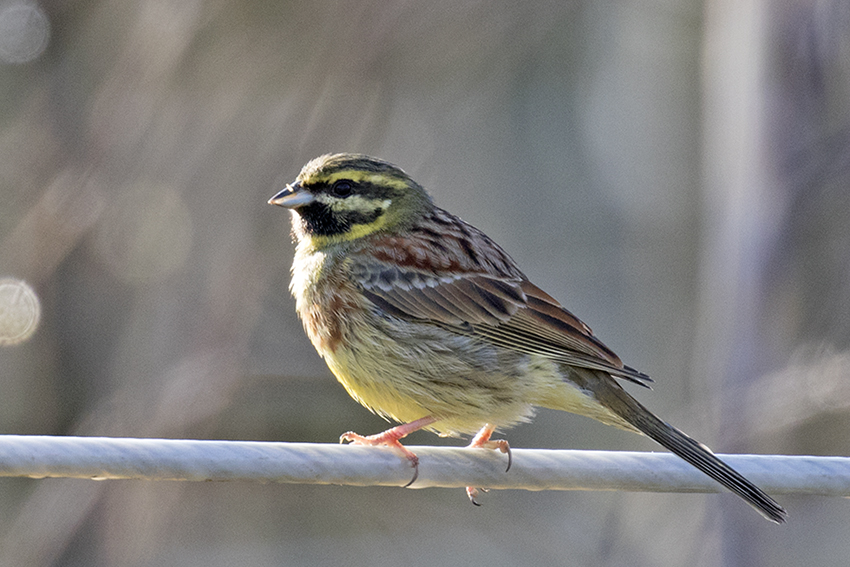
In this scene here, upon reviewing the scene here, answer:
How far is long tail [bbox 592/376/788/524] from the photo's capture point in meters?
2.49

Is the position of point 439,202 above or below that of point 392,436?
above

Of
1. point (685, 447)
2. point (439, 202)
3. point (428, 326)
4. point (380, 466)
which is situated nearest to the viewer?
point (380, 466)

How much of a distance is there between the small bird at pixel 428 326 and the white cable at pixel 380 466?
488mm

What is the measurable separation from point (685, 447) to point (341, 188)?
1535mm

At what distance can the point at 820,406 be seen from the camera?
5.12m

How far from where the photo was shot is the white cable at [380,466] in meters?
1.84

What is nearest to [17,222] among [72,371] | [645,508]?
[72,371]

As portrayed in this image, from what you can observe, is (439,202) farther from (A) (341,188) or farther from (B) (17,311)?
(A) (341,188)

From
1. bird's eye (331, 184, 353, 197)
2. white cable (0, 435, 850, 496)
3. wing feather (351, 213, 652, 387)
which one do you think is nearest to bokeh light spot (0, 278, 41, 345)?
bird's eye (331, 184, 353, 197)

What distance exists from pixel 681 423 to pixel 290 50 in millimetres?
3519

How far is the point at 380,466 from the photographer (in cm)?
218

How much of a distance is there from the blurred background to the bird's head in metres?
2.54

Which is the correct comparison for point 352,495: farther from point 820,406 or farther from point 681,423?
point 820,406

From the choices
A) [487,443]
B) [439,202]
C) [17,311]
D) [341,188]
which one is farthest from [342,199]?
[439,202]
